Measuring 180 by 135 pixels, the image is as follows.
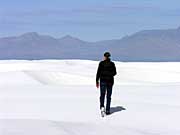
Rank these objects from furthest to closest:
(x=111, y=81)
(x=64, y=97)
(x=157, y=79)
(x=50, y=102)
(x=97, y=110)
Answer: (x=157, y=79)
(x=64, y=97)
(x=50, y=102)
(x=97, y=110)
(x=111, y=81)

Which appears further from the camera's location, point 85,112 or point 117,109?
point 117,109

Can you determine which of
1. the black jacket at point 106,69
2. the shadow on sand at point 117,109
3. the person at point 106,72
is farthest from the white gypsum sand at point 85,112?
the black jacket at point 106,69

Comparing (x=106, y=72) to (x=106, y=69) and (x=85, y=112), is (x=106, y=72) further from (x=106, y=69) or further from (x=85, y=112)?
(x=85, y=112)

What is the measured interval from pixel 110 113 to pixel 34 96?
20.3 ft

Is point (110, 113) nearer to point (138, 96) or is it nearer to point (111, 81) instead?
point (111, 81)

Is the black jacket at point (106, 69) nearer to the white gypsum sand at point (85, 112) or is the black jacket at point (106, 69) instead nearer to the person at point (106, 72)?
the person at point (106, 72)

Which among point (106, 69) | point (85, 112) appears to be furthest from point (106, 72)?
point (85, 112)

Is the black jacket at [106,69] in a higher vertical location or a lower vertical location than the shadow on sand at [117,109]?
higher

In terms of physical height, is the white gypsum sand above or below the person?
below

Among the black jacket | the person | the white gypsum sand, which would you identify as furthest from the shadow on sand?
the black jacket

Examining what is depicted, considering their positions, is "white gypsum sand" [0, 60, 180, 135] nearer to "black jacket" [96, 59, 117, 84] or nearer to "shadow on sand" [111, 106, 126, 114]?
"shadow on sand" [111, 106, 126, 114]

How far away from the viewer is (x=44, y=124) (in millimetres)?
15148

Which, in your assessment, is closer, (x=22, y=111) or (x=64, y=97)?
(x=22, y=111)

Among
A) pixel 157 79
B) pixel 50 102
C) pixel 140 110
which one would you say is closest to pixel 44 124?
pixel 140 110
